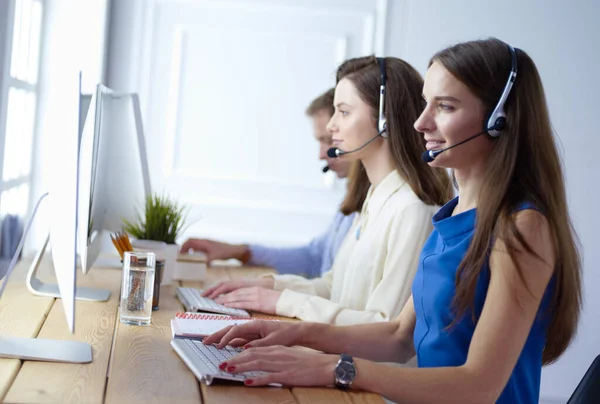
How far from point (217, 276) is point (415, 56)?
1.82 meters

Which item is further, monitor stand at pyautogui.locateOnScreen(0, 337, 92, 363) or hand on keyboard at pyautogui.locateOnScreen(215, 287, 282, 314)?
hand on keyboard at pyautogui.locateOnScreen(215, 287, 282, 314)

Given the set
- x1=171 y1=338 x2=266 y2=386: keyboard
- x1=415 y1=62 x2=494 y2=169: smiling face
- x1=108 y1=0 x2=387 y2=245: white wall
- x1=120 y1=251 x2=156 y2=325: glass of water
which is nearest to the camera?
x1=171 y1=338 x2=266 y2=386: keyboard

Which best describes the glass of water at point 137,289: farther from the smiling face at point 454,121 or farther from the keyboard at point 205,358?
the smiling face at point 454,121

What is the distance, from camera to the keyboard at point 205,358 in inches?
48.0

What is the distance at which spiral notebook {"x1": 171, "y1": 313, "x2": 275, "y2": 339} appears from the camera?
1495 millimetres

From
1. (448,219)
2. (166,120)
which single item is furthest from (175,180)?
(448,219)

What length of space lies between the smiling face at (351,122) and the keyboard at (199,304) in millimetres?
594

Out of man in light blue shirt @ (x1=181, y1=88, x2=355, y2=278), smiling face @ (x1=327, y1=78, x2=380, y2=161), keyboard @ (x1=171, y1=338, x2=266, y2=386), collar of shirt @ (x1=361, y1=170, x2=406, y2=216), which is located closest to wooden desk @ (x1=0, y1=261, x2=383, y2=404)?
keyboard @ (x1=171, y1=338, x2=266, y2=386)

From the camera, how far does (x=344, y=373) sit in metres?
1.26

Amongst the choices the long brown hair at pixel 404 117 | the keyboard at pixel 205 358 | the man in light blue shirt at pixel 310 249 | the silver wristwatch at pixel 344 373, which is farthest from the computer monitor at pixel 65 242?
the man in light blue shirt at pixel 310 249

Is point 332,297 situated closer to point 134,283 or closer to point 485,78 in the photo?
point 134,283

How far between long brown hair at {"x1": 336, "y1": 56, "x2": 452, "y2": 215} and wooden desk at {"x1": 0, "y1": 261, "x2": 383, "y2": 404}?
749 millimetres

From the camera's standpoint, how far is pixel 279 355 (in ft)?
4.15

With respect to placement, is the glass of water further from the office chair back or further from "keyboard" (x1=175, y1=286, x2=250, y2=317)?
the office chair back
